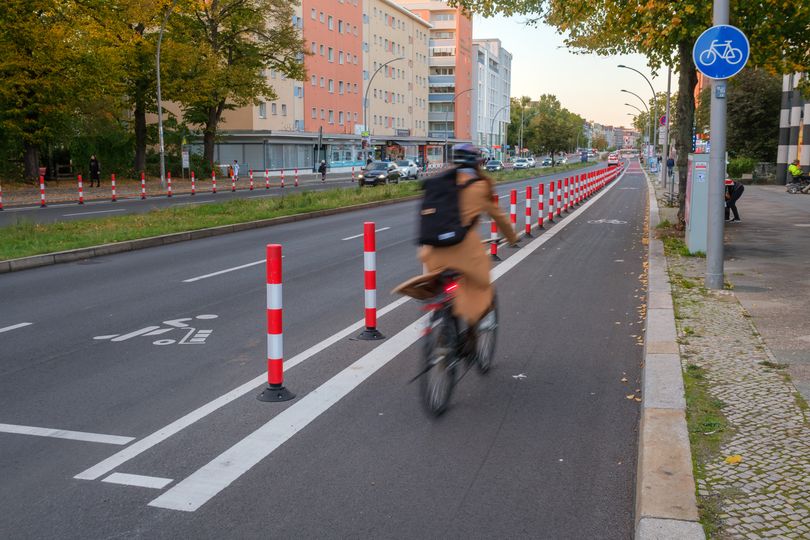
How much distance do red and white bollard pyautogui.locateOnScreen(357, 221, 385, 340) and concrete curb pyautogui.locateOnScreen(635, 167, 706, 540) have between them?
2485 millimetres

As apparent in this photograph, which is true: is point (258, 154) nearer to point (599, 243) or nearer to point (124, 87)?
point (124, 87)

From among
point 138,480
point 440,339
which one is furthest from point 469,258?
point 138,480

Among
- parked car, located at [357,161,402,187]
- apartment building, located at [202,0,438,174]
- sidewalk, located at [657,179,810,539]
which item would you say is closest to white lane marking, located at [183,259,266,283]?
sidewalk, located at [657,179,810,539]

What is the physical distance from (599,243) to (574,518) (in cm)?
1270

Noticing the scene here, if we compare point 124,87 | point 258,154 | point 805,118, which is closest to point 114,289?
point 124,87

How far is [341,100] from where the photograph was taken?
259ft

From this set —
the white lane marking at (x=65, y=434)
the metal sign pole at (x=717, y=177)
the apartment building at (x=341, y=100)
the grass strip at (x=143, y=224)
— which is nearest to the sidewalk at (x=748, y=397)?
the metal sign pole at (x=717, y=177)

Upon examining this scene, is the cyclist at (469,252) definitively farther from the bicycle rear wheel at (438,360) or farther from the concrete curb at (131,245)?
the concrete curb at (131,245)

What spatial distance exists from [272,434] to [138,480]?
931 mm

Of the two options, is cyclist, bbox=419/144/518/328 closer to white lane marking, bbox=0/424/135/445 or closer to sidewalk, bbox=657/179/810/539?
sidewalk, bbox=657/179/810/539

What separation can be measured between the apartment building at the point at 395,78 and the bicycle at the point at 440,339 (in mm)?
76581

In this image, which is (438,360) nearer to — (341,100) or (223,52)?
(223,52)

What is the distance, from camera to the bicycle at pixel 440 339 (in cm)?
516

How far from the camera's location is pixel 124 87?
135 ft
